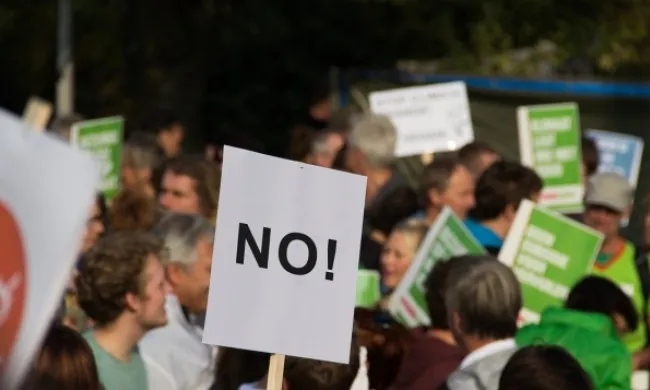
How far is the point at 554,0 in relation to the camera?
16469 mm

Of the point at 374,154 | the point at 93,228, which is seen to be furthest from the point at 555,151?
the point at 93,228

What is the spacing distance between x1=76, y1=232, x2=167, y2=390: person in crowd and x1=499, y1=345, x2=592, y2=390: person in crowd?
3.63ft

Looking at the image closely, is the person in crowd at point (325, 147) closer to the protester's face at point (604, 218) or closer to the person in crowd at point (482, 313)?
the protester's face at point (604, 218)

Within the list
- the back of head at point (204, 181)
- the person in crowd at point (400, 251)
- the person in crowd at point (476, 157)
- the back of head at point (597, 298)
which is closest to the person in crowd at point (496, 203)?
the person in crowd at point (400, 251)

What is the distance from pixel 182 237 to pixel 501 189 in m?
1.84

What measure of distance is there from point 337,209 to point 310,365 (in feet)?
1.74

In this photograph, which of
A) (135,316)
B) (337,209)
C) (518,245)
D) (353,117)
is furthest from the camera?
(353,117)

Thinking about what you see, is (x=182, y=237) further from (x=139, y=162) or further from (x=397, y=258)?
(x=139, y=162)

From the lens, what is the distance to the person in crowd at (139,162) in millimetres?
7047

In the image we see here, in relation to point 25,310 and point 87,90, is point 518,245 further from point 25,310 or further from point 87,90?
point 87,90

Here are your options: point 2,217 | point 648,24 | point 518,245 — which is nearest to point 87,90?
point 648,24

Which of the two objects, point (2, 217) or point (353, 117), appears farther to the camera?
point (353, 117)

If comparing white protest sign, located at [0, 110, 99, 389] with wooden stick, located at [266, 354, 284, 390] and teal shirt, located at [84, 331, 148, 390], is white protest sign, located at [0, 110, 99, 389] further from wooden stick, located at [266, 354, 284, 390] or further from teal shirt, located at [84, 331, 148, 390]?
teal shirt, located at [84, 331, 148, 390]

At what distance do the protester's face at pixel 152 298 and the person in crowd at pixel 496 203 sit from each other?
2.09 metres
